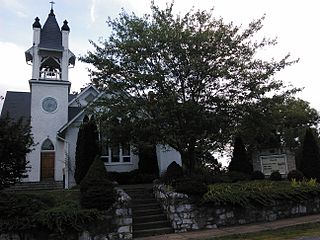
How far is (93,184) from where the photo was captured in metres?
11.2

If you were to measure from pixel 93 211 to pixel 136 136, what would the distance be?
4.73 m

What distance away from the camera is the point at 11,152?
36.3 ft

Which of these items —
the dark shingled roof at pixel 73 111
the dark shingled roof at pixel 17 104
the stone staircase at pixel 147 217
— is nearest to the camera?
the stone staircase at pixel 147 217

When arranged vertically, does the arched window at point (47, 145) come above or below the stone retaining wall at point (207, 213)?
above

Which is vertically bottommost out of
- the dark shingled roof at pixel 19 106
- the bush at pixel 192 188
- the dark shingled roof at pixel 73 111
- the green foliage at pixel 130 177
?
the bush at pixel 192 188

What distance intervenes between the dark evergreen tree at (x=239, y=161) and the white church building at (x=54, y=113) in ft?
14.2

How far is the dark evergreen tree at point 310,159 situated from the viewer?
55.5 ft

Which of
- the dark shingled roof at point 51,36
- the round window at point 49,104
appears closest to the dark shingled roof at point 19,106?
the round window at point 49,104

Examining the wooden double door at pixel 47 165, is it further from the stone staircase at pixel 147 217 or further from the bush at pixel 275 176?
the bush at pixel 275 176

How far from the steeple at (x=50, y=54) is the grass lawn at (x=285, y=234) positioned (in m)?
18.3

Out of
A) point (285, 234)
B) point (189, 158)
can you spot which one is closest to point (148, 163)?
point (189, 158)

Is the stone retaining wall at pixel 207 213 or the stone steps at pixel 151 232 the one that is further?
the stone retaining wall at pixel 207 213

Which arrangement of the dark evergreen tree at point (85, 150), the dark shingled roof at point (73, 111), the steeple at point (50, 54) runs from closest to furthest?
the dark evergreen tree at point (85, 150) < the steeple at point (50, 54) < the dark shingled roof at point (73, 111)

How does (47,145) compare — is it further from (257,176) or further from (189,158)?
(257,176)
